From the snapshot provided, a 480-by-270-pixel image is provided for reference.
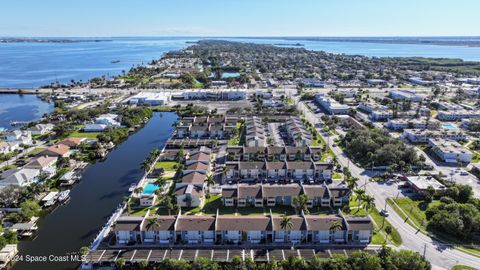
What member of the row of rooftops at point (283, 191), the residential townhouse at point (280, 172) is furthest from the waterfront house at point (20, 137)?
the row of rooftops at point (283, 191)

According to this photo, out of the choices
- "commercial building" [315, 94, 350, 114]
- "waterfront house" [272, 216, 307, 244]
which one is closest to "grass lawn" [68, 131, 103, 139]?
"waterfront house" [272, 216, 307, 244]

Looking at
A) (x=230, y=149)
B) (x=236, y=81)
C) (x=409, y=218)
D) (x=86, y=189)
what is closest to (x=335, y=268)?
(x=409, y=218)

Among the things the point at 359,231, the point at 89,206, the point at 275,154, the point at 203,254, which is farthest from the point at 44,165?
the point at 359,231

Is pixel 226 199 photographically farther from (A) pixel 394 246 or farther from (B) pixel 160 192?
(A) pixel 394 246

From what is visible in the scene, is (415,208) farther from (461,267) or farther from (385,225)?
(461,267)

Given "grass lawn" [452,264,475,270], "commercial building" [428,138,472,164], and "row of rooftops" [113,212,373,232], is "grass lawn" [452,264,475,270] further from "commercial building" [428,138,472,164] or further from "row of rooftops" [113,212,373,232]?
"commercial building" [428,138,472,164]

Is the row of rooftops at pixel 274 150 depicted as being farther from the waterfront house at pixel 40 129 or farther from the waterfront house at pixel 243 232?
the waterfront house at pixel 40 129
